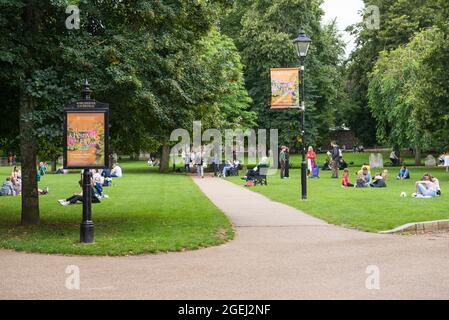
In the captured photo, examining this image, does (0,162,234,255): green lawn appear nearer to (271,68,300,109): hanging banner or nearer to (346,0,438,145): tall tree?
(271,68,300,109): hanging banner

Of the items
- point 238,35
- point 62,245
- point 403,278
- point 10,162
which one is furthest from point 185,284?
point 10,162

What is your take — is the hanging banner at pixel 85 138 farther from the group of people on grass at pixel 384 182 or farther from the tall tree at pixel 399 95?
the tall tree at pixel 399 95

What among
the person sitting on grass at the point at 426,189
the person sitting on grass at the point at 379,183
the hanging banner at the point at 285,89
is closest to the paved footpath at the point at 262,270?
the person sitting on grass at the point at 426,189

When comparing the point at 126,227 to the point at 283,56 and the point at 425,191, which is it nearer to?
the point at 425,191

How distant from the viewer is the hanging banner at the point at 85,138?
1227 centimetres

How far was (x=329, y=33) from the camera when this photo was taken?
62719mm

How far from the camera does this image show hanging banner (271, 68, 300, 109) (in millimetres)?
24250

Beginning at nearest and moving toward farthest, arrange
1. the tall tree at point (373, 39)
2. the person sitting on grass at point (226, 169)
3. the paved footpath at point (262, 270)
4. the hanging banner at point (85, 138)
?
the paved footpath at point (262, 270), the hanging banner at point (85, 138), the person sitting on grass at point (226, 169), the tall tree at point (373, 39)

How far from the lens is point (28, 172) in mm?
14805

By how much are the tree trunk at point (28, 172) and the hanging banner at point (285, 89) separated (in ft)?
38.0

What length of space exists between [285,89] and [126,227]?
11355mm

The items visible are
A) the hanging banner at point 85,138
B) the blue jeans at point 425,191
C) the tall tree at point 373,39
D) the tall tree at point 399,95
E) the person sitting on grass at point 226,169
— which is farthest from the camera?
the tall tree at point 373,39

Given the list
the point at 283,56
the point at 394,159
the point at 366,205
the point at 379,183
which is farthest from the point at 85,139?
the point at 394,159
